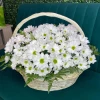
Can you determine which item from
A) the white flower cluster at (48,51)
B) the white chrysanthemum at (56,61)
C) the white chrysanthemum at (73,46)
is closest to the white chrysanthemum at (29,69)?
the white flower cluster at (48,51)

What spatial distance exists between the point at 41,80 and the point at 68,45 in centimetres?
24

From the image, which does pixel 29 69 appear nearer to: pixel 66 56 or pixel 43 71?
pixel 43 71

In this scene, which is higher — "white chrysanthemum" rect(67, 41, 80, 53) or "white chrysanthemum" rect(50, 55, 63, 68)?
"white chrysanthemum" rect(67, 41, 80, 53)

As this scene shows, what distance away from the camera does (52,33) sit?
1.10 m

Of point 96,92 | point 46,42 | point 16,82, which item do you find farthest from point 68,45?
point 16,82

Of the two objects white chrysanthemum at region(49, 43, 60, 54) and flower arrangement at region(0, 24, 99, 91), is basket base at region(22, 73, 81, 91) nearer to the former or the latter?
flower arrangement at region(0, 24, 99, 91)

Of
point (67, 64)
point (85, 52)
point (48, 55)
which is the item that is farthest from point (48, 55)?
point (85, 52)

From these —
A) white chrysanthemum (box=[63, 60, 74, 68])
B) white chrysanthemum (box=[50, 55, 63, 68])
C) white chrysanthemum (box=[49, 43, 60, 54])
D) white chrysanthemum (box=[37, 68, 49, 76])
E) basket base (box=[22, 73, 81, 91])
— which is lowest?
basket base (box=[22, 73, 81, 91])

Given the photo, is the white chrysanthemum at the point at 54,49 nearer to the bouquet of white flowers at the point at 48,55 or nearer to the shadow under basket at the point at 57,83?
the bouquet of white flowers at the point at 48,55

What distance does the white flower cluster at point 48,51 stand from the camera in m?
0.95

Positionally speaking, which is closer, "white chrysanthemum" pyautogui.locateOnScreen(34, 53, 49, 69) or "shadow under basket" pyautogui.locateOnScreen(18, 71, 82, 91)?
"white chrysanthemum" pyautogui.locateOnScreen(34, 53, 49, 69)

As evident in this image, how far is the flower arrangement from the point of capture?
95 cm

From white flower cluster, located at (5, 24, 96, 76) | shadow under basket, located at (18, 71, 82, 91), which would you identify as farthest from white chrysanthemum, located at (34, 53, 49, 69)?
shadow under basket, located at (18, 71, 82, 91)

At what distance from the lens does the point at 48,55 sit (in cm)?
95
